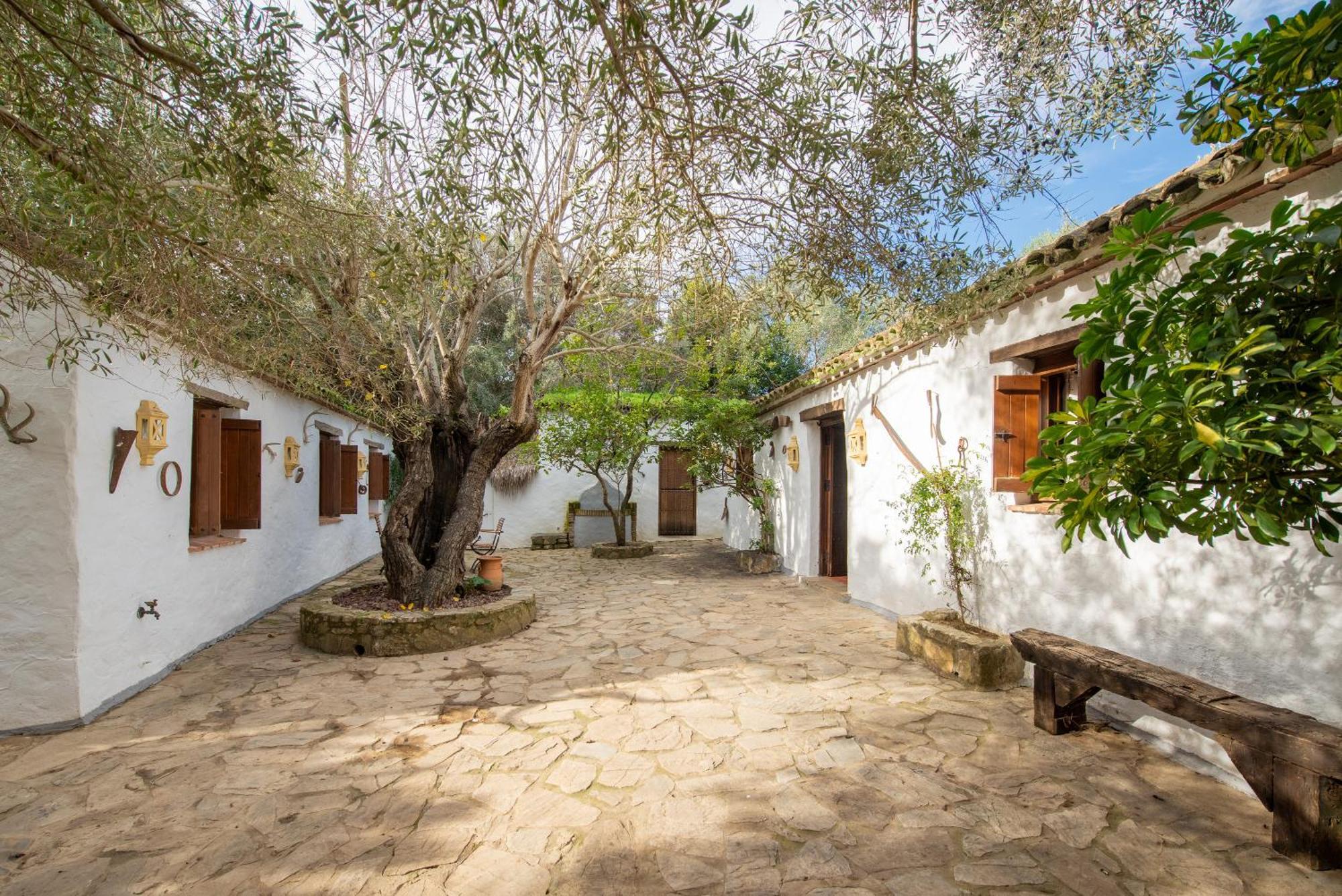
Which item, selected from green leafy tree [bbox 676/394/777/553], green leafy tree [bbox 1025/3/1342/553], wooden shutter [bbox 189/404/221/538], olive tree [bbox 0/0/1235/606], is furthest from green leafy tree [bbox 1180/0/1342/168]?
green leafy tree [bbox 676/394/777/553]

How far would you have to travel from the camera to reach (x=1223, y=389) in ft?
5.40

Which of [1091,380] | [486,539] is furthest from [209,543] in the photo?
[486,539]

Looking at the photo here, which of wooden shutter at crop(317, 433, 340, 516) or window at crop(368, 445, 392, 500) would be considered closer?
wooden shutter at crop(317, 433, 340, 516)

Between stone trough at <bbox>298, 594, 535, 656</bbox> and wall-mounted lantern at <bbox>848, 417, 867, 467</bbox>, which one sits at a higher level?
wall-mounted lantern at <bbox>848, 417, 867, 467</bbox>

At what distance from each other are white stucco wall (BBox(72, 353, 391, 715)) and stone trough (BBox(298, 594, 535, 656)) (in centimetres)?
94

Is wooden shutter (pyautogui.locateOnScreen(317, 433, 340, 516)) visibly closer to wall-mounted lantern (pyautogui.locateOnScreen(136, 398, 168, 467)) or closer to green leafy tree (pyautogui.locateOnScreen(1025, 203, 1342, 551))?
wall-mounted lantern (pyautogui.locateOnScreen(136, 398, 168, 467))

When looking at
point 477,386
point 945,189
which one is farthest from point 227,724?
point 477,386

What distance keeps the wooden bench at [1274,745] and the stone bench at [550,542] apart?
11.9 metres

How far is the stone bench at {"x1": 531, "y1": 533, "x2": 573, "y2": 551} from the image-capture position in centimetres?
1420

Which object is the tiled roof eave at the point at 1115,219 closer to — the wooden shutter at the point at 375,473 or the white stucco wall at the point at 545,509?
the white stucco wall at the point at 545,509

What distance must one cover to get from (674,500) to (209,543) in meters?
11.1

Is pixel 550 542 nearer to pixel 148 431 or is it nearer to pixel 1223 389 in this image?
pixel 148 431

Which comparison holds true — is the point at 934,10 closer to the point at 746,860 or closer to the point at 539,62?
the point at 539,62

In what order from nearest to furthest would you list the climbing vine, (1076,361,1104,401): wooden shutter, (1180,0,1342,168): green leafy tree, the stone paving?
(1180,0,1342,168): green leafy tree, the stone paving, (1076,361,1104,401): wooden shutter, the climbing vine
